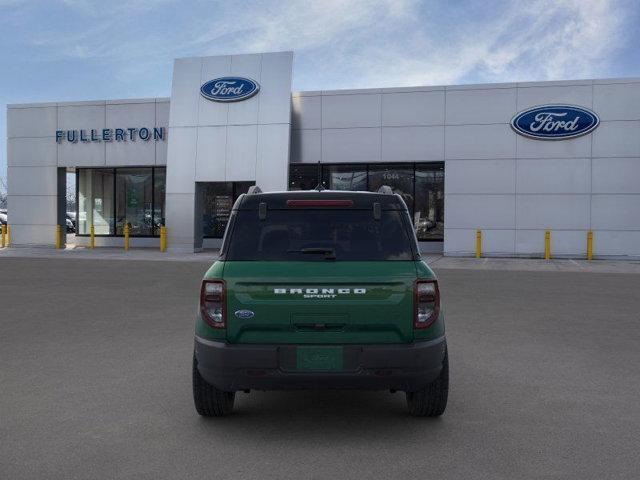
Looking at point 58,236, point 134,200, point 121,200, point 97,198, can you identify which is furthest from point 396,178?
point 58,236

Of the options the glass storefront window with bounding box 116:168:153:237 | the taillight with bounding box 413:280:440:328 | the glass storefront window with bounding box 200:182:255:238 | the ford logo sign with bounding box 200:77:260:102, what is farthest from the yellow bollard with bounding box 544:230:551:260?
the taillight with bounding box 413:280:440:328

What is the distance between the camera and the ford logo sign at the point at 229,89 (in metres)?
24.7

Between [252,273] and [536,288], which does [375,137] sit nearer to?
[536,288]

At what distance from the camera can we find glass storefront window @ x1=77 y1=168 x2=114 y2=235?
29.9 m

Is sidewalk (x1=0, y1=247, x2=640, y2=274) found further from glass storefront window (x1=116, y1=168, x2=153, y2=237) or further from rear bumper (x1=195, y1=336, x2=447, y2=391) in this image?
rear bumper (x1=195, y1=336, x2=447, y2=391)

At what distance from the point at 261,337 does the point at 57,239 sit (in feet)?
84.8

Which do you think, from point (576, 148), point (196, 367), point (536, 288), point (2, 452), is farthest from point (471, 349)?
point (576, 148)

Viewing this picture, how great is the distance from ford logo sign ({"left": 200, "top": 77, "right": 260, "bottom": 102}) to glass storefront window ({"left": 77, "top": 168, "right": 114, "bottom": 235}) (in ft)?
25.7


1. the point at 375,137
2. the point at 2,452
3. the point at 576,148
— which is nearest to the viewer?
the point at 2,452

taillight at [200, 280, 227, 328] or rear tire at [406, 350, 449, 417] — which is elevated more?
taillight at [200, 280, 227, 328]

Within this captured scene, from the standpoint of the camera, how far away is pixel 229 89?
2486cm

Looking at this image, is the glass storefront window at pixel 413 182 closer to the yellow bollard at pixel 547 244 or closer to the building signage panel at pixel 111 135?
the yellow bollard at pixel 547 244

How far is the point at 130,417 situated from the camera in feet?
16.5

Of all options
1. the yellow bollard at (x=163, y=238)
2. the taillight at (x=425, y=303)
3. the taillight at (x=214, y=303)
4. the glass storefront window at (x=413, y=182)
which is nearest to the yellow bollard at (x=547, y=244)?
the glass storefront window at (x=413, y=182)
